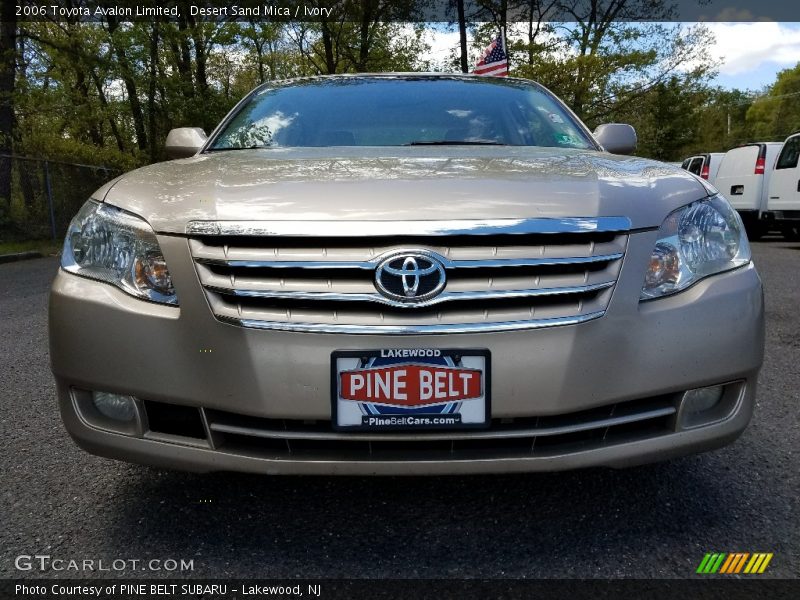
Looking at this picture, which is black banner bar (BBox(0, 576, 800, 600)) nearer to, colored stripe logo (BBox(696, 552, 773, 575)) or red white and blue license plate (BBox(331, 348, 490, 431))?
colored stripe logo (BBox(696, 552, 773, 575))

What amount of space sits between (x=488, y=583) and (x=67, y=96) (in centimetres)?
1682

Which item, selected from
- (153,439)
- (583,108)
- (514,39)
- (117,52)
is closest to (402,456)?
(153,439)

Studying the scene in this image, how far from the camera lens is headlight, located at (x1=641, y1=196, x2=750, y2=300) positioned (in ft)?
5.77

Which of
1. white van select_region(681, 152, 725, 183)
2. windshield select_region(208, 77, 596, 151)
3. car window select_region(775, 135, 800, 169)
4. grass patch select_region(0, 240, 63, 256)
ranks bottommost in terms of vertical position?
grass patch select_region(0, 240, 63, 256)

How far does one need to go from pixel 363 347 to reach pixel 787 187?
477 inches

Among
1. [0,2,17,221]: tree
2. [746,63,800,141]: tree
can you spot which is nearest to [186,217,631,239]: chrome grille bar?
[0,2,17,221]: tree

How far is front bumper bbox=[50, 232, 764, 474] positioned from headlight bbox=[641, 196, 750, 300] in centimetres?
4

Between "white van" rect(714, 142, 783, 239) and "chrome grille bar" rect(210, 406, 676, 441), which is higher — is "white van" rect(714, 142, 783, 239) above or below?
below

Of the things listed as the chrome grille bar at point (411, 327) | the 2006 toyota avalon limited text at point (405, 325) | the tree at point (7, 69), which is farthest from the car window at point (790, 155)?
the tree at point (7, 69)

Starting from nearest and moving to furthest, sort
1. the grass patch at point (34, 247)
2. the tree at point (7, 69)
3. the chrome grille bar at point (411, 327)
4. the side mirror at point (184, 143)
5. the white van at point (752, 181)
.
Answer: the chrome grille bar at point (411, 327)
the side mirror at point (184, 143)
the grass patch at point (34, 247)
the tree at point (7, 69)
the white van at point (752, 181)

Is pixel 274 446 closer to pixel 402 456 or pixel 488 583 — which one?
pixel 402 456

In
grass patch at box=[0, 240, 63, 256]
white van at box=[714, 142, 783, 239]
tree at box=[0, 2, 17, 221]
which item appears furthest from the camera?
white van at box=[714, 142, 783, 239]

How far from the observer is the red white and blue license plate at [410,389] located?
5.22 feet

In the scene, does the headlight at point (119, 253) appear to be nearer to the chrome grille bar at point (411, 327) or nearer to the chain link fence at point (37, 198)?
the chrome grille bar at point (411, 327)
